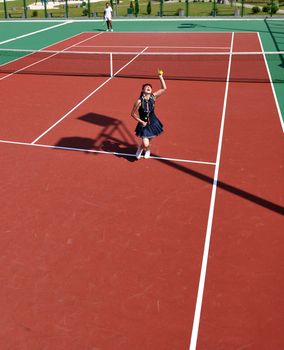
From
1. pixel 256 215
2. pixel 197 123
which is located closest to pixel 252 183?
pixel 256 215

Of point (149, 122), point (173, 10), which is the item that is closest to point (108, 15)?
point (149, 122)

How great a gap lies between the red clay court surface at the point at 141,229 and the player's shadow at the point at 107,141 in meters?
0.06

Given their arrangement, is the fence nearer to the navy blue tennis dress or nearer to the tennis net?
the tennis net

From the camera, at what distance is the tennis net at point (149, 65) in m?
15.9

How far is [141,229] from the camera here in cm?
686

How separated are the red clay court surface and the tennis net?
367cm

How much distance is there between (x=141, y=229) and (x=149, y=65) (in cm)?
1247

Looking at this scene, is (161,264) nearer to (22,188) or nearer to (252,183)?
(252,183)

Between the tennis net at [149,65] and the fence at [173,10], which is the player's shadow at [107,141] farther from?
the fence at [173,10]

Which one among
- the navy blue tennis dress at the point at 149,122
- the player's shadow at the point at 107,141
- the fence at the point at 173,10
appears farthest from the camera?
the fence at the point at 173,10

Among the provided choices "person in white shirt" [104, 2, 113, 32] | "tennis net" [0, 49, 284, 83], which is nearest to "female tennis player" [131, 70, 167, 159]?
"tennis net" [0, 49, 284, 83]

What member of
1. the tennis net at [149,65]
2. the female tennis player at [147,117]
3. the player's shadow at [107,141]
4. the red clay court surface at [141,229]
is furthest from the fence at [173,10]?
the female tennis player at [147,117]

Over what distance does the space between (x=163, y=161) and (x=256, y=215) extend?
2749 millimetres

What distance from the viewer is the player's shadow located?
9797mm
